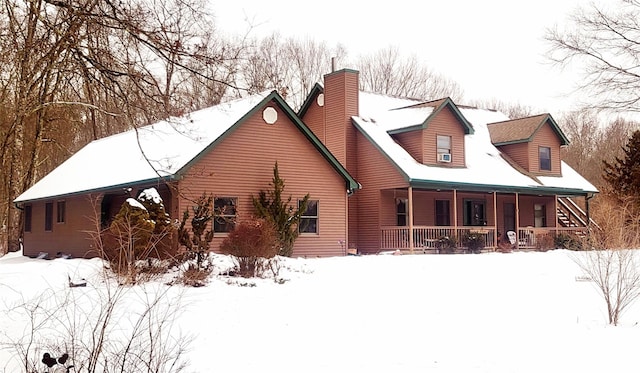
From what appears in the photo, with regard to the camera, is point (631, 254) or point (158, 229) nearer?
point (631, 254)

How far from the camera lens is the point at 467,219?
31.8 metres

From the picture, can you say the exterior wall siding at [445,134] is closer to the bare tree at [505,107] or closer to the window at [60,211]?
the window at [60,211]

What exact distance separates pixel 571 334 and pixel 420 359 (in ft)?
9.87

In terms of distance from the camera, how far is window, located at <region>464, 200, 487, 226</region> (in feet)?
104

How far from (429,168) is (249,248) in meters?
13.0

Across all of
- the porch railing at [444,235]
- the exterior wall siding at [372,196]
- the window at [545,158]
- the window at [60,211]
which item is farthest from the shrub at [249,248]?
the window at [545,158]

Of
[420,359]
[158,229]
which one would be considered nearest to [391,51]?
[158,229]

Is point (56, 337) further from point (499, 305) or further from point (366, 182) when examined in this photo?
point (366, 182)

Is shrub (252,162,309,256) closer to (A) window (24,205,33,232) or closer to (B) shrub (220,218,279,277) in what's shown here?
(B) shrub (220,218,279,277)

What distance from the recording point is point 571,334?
429 inches

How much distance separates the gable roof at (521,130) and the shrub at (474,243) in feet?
21.6

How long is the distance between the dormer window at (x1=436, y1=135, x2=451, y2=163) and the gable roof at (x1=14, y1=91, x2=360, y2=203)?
4.86 meters

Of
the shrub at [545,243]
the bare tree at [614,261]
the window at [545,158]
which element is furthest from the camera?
the window at [545,158]

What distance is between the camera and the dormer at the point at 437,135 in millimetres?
28750
